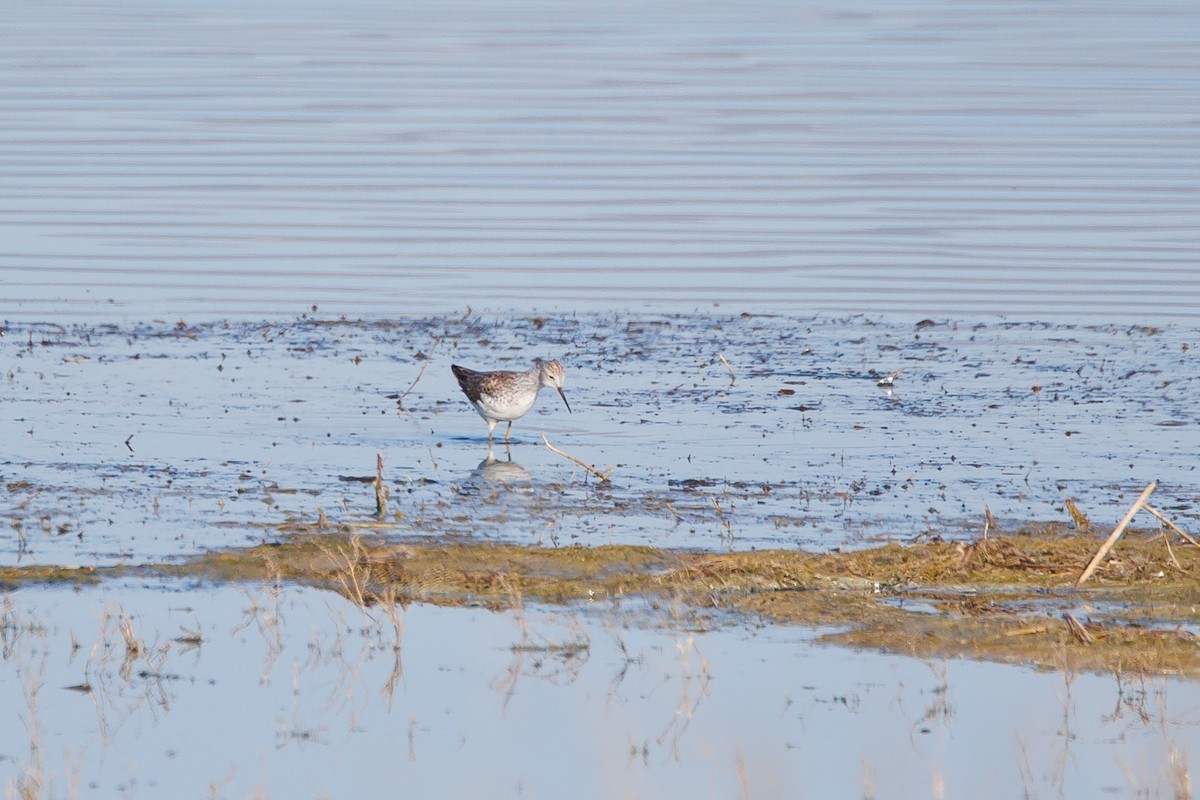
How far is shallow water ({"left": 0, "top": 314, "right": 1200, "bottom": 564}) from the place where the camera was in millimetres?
10539

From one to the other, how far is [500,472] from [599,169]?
16767 millimetres

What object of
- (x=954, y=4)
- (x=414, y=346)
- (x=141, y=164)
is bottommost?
(x=414, y=346)

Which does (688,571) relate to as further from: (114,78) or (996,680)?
(114,78)

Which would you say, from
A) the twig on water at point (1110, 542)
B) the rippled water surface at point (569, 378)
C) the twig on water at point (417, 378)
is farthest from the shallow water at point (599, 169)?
the twig on water at point (1110, 542)

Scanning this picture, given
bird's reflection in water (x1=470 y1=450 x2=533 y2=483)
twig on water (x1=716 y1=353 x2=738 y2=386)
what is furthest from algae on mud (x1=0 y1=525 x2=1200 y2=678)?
twig on water (x1=716 y1=353 x2=738 y2=386)

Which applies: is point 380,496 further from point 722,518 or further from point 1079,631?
point 1079,631

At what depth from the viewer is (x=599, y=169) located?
2838 centimetres

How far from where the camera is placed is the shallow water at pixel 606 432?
10.5 meters

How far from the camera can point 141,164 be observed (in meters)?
28.4

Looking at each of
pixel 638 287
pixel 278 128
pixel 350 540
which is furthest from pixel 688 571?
pixel 278 128

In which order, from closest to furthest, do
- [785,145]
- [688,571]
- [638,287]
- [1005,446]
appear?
[688,571] < [1005,446] < [638,287] < [785,145]

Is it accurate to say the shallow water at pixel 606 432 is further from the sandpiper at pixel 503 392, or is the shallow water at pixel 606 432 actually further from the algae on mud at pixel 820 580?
the algae on mud at pixel 820 580

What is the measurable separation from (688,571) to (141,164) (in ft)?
68.5

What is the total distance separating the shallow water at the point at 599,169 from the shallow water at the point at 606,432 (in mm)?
1581
